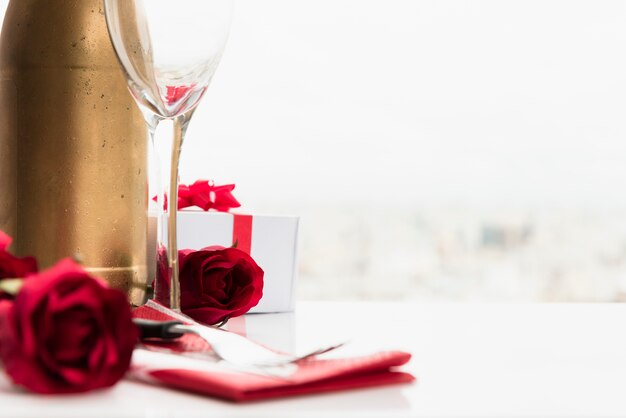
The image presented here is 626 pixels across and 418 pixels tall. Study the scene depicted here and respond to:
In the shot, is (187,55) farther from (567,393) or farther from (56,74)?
(567,393)

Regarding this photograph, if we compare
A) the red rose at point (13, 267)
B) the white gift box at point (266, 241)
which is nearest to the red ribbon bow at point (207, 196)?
the white gift box at point (266, 241)

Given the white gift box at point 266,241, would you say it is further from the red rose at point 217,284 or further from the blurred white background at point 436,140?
the blurred white background at point 436,140

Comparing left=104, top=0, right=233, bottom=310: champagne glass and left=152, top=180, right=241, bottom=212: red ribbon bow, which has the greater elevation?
left=104, top=0, right=233, bottom=310: champagne glass

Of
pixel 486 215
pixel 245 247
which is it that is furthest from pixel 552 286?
pixel 245 247

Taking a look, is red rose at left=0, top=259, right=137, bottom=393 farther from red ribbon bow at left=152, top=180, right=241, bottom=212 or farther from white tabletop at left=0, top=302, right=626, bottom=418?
red ribbon bow at left=152, top=180, right=241, bottom=212

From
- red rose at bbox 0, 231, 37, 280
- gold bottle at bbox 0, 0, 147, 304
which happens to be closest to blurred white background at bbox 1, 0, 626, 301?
gold bottle at bbox 0, 0, 147, 304

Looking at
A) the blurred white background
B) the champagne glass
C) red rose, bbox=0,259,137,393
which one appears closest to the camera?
red rose, bbox=0,259,137,393
